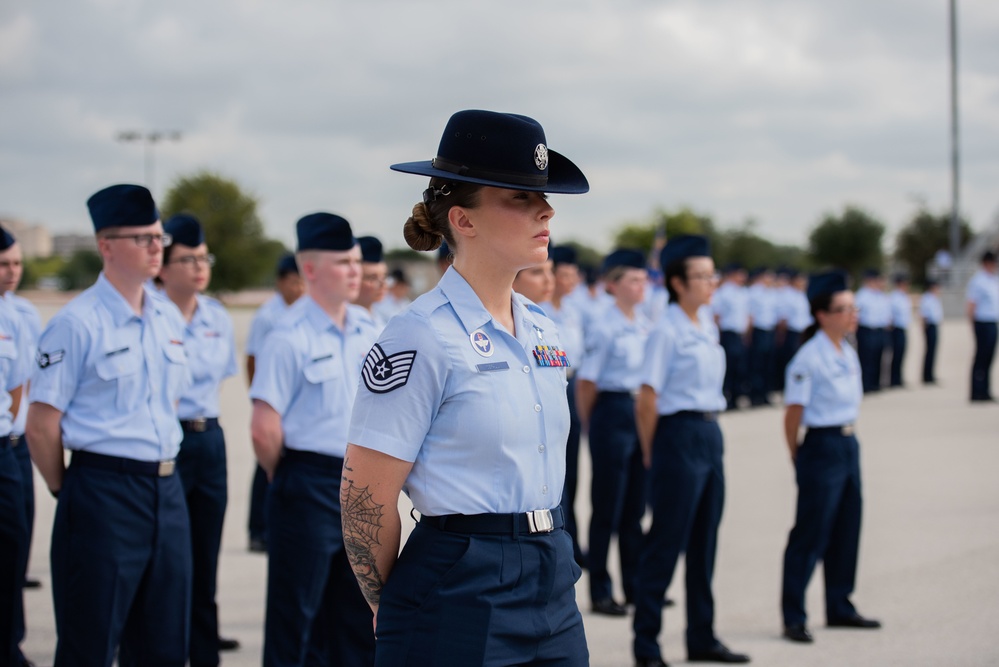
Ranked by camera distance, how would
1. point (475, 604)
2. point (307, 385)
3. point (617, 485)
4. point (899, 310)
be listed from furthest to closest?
1. point (899, 310)
2. point (617, 485)
3. point (307, 385)
4. point (475, 604)

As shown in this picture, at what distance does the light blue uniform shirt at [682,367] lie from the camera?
571 cm

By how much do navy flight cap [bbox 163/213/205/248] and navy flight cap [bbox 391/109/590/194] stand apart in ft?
12.8

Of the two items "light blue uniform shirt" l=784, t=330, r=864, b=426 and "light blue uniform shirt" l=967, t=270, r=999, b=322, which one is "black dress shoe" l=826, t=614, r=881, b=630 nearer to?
"light blue uniform shirt" l=784, t=330, r=864, b=426

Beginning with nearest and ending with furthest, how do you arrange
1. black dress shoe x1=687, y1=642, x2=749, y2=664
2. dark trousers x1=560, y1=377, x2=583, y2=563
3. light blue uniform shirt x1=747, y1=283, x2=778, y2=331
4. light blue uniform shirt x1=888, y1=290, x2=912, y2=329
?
1. black dress shoe x1=687, y1=642, x2=749, y2=664
2. dark trousers x1=560, y1=377, x2=583, y2=563
3. light blue uniform shirt x1=747, y1=283, x2=778, y2=331
4. light blue uniform shirt x1=888, y1=290, x2=912, y2=329

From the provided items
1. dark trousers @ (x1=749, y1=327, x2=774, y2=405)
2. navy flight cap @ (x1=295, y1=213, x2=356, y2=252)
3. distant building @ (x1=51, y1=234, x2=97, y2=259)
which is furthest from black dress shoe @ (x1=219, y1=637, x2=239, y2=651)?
distant building @ (x1=51, y1=234, x2=97, y2=259)

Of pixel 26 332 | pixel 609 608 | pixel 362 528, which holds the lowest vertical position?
pixel 609 608

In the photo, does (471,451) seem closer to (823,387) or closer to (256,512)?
(823,387)

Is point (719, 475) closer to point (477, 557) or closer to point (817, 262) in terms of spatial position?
point (477, 557)

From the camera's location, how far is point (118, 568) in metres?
3.94

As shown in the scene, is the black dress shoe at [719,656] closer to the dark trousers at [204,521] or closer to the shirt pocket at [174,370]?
the dark trousers at [204,521]

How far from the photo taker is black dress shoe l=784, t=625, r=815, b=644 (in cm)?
606

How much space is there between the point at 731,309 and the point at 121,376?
1401cm

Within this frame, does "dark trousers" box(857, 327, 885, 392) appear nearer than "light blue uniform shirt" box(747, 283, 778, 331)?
No

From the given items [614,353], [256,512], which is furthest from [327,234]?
[256,512]
